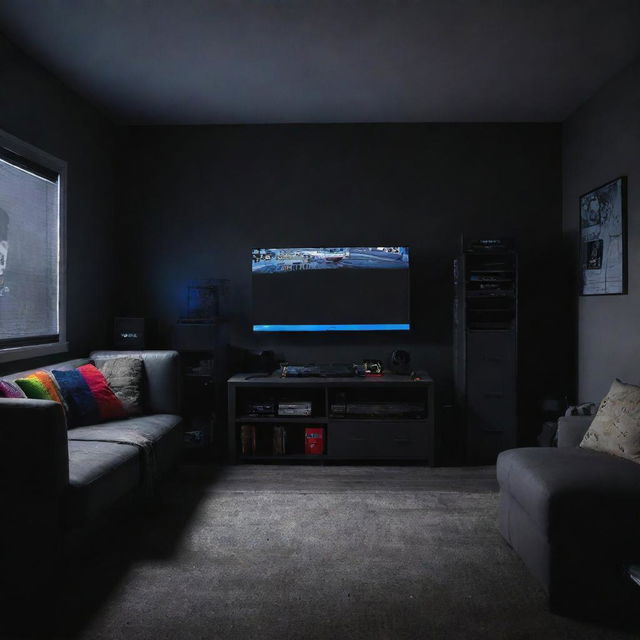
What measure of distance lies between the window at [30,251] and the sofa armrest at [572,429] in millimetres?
3076

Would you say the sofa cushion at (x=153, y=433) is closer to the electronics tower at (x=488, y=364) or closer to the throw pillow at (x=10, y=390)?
the throw pillow at (x=10, y=390)

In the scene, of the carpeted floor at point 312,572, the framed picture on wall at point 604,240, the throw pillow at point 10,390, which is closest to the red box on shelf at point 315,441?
the carpeted floor at point 312,572

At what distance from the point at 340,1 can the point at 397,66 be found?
31.1 inches

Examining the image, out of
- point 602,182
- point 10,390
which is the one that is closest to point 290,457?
point 10,390

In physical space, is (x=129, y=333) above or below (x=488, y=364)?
above

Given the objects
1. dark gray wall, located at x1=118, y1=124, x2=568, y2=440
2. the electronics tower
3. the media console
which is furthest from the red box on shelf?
the electronics tower

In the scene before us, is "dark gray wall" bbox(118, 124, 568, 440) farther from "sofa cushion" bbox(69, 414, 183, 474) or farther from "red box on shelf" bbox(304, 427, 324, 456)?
"sofa cushion" bbox(69, 414, 183, 474)

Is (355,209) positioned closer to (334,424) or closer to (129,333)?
(334,424)

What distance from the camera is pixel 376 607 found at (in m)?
1.93

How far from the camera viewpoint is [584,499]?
6.22 ft

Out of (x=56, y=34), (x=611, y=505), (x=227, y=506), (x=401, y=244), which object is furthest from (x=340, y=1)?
(x=227, y=506)

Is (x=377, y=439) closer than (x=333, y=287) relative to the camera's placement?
Yes

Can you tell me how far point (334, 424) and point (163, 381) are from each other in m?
1.25

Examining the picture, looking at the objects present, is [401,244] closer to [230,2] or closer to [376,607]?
[230,2]
